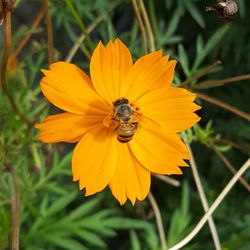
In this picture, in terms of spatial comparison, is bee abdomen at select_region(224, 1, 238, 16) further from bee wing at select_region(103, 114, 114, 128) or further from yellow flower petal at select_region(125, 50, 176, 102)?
bee wing at select_region(103, 114, 114, 128)

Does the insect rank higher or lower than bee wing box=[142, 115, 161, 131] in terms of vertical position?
higher

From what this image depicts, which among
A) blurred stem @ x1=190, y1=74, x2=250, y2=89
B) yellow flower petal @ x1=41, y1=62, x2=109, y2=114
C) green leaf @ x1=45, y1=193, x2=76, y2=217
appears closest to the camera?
yellow flower petal @ x1=41, y1=62, x2=109, y2=114

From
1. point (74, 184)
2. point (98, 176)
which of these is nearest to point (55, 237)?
point (74, 184)

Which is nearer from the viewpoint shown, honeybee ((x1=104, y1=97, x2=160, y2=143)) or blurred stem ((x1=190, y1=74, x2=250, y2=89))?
honeybee ((x1=104, y1=97, x2=160, y2=143))

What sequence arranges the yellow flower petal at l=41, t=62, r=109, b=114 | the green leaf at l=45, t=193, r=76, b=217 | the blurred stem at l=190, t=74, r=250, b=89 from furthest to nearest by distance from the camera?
the green leaf at l=45, t=193, r=76, b=217 < the blurred stem at l=190, t=74, r=250, b=89 < the yellow flower petal at l=41, t=62, r=109, b=114

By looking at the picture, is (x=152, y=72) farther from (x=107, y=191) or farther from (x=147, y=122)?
(x=107, y=191)

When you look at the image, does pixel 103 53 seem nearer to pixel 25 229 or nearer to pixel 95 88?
pixel 95 88

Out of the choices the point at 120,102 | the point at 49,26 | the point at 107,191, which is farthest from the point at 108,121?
the point at 107,191

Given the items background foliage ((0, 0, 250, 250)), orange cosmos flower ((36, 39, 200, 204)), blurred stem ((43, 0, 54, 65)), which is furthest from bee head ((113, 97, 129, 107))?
background foliage ((0, 0, 250, 250))
